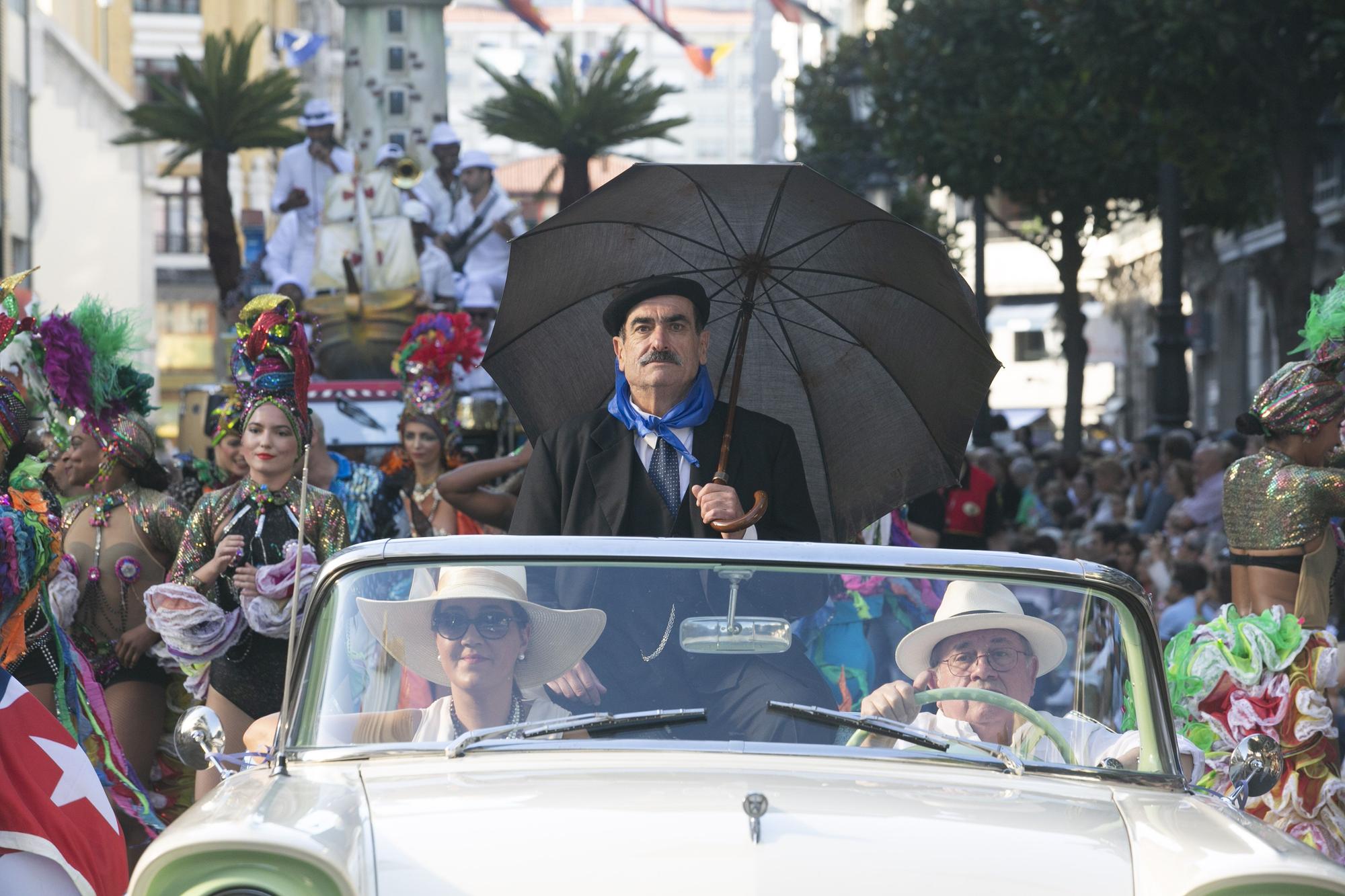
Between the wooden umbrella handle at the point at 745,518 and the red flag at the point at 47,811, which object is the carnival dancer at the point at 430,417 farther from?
the red flag at the point at 47,811

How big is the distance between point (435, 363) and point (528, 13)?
114ft

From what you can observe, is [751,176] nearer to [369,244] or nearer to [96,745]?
[96,745]

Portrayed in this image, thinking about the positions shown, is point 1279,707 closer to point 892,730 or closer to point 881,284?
point 881,284

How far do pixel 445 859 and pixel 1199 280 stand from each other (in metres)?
43.2

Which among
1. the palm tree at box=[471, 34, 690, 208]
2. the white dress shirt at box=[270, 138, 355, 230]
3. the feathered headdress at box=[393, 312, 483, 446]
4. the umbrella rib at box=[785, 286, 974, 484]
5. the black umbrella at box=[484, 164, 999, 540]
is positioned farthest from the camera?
the palm tree at box=[471, 34, 690, 208]

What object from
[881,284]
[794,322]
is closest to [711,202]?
[794,322]

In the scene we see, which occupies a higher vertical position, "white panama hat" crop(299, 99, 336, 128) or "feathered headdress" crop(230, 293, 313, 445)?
"white panama hat" crop(299, 99, 336, 128)

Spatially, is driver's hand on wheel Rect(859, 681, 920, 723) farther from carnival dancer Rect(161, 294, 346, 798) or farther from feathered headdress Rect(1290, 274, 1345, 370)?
feathered headdress Rect(1290, 274, 1345, 370)

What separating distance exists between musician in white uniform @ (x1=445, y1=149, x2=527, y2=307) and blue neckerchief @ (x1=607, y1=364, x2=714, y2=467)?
16.8 metres

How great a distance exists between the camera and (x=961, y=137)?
89.0ft

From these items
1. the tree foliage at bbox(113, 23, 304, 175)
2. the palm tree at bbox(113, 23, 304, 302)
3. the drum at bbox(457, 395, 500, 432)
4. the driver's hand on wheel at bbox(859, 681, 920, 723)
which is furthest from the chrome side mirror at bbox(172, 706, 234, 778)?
the tree foliage at bbox(113, 23, 304, 175)

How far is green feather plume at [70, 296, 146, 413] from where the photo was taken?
761 centimetres

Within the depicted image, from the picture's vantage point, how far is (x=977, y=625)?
13.0 ft

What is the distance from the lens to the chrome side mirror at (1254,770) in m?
3.90
